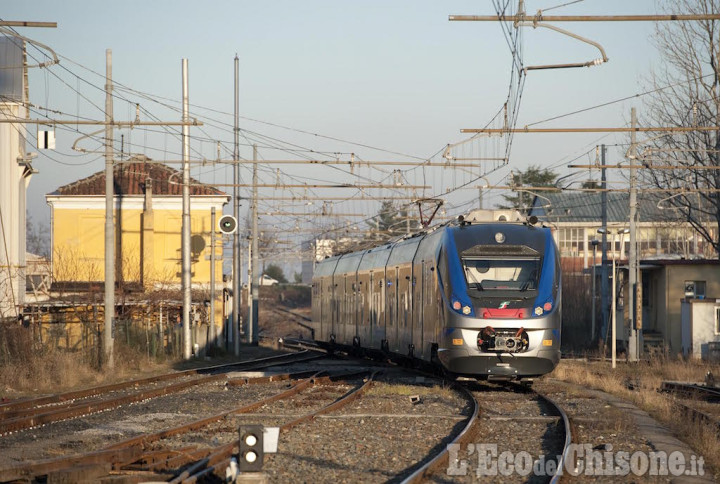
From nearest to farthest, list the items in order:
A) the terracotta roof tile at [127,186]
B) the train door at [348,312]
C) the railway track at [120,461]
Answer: the railway track at [120,461] → the train door at [348,312] → the terracotta roof tile at [127,186]

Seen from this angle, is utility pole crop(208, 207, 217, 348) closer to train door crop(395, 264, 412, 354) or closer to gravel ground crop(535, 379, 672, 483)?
train door crop(395, 264, 412, 354)

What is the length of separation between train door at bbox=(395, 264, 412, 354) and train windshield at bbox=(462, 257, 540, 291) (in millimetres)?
4651

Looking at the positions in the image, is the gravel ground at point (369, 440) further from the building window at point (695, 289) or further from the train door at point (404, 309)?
the building window at point (695, 289)

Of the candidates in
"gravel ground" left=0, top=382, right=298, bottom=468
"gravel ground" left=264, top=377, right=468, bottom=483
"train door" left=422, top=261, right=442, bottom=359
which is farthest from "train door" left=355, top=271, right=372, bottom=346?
"gravel ground" left=264, top=377, right=468, bottom=483

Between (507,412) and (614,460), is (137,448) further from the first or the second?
(507,412)

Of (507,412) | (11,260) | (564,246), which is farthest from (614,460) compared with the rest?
(564,246)

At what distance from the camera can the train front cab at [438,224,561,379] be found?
720 inches

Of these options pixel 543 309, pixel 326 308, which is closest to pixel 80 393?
pixel 543 309

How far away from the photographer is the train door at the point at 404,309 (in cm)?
2352

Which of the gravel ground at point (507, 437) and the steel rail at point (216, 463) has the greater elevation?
the steel rail at point (216, 463)

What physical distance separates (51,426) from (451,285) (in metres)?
7.71

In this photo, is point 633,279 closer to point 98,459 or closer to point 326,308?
point 326,308

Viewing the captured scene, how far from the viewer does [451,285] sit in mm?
18797

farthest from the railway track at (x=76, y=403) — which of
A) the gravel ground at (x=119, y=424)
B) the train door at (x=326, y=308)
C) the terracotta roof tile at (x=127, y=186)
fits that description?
the terracotta roof tile at (x=127, y=186)
